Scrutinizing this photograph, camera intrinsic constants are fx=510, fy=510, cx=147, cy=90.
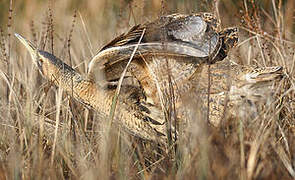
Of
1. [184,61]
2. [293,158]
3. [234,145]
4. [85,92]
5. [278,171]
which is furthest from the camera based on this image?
[85,92]

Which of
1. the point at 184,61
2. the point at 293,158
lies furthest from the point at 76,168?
the point at 293,158

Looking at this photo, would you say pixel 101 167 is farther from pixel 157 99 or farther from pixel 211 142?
pixel 157 99

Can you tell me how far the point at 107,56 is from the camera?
235 centimetres

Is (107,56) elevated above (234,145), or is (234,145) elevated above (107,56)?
(107,56)

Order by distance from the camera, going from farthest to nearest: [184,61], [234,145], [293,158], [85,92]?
[85,92], [184,61], [293,158], [234,145]

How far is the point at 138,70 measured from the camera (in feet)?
8.38

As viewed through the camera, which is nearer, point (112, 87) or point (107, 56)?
point (107, 56)

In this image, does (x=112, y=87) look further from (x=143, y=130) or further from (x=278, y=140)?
(x=278, y=140)

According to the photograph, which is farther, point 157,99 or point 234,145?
point 157,99

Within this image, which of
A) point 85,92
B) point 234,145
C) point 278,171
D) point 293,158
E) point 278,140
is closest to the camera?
point 278,171

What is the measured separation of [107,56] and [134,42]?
14 centimetres

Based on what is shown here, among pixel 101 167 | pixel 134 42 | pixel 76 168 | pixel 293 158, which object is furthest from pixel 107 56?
pixel 293 158

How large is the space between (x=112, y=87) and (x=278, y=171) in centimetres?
114

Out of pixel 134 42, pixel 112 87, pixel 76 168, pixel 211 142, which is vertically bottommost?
pixel 76 168
